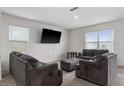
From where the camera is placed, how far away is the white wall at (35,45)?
3625 millimetres

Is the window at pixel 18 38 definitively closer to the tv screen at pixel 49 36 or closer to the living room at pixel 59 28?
the living room at pixel 59 28

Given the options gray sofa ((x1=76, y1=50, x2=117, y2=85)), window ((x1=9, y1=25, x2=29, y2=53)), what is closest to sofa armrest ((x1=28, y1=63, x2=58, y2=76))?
gray sofa ((x1=76, y1=50, x2=117, y2=85))

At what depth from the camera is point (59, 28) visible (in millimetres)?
6223

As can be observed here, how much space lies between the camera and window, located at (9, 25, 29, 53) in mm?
3912

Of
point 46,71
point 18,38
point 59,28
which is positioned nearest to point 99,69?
point 46,71

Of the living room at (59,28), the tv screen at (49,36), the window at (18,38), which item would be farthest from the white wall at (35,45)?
the tv screen at (49,36)

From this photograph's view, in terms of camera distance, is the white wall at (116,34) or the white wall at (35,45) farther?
the white wall at (116,34)

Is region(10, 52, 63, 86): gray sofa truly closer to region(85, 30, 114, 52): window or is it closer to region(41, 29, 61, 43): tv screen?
region(41, 29, 61, 43): tv screen

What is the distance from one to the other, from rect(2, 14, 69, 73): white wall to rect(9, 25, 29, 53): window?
0.19 meters

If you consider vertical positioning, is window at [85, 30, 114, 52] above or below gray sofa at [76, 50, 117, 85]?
above

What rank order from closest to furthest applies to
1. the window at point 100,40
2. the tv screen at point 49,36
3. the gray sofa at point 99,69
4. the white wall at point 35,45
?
1. the gray sofa at point 99,69
2. the white wall at point 35,45
3. the tv screen at point 49,36
4. the window at point 100,40

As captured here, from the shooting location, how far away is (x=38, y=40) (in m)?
4.96

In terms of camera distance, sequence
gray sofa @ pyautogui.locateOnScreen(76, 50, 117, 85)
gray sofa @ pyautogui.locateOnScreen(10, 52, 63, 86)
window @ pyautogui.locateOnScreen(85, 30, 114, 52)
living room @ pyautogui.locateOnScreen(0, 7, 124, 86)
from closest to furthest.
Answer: gray sofa @ pyautogui.locateOnScreen(10, 52, 63, 86), gray sofa @ pyautogui.locateOnScreen(76, 50, 117, 85), living room @ pyautogui.locateOnScreen(0, 7, 124, 86), window @ pyautogui.locateOnScreen(85, 30, 114, 52)
